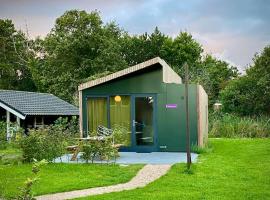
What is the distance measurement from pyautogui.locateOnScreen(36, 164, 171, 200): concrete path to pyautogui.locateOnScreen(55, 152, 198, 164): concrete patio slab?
106cm

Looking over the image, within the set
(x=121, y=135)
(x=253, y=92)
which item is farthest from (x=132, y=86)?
(x=253, y=92)

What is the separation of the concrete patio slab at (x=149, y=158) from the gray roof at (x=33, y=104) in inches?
400

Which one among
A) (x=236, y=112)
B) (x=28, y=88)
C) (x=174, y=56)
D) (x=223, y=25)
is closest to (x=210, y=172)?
(x=223, y=25)

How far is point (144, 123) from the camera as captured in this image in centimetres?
1653

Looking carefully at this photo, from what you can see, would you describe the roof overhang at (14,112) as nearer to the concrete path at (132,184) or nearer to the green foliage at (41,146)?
the green foliage at (41,146)

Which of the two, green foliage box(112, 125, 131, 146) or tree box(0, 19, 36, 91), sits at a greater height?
tree box(0, 19, 36, 91)

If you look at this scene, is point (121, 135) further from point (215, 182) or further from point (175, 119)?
point (215, 182)

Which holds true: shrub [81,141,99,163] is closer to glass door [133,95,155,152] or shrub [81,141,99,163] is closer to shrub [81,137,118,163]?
shrub [81,137,118,163]

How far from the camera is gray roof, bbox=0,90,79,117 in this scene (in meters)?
24.6

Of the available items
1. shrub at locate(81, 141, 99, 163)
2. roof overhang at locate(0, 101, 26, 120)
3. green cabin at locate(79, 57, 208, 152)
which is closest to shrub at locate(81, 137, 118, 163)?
shrub at locate(81, 141, 99, 163)

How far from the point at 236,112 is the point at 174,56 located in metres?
14.4

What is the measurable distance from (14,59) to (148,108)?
110ft

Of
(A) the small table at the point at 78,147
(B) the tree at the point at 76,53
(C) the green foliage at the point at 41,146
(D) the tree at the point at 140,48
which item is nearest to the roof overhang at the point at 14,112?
(A) the small table at the point at 78,147

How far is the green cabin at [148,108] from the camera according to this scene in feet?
53.6
